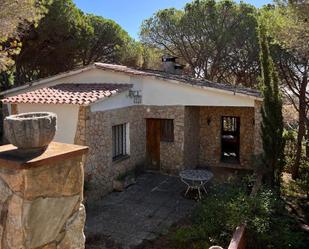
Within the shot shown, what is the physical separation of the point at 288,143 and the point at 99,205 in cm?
1096

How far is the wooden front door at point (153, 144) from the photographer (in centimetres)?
1537

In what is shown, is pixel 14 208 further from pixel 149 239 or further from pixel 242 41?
pixel 242 41

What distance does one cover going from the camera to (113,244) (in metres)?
8.66

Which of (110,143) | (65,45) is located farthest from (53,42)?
(110,143)

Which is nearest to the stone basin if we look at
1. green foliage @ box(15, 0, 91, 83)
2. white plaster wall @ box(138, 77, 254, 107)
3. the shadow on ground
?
the shadow on ground

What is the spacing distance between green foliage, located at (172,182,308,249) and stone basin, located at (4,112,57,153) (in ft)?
18.4

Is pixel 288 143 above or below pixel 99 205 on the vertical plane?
above

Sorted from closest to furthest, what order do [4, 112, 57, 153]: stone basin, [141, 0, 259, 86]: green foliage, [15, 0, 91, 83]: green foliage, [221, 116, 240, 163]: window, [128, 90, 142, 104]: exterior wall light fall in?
[4, 112, 57, 153]: stone basin → [128, 90, 142, 104]: exterior wall light → [221, 116, 240, 163]: window → [15, 0, 91, 83]: green foliage → [141, 0, 259, 86]: green foliage

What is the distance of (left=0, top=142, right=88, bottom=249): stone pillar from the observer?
9.62ft

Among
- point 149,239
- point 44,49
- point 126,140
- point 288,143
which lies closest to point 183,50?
point 44,49

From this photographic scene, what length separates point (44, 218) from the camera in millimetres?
3117

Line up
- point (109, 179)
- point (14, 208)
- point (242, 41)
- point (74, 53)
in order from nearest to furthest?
1. point (14, 208)
2. point (109, 179)
3. point (74, 53)
4. point (242, 41)

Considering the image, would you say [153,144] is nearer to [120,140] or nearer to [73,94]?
[120,140]

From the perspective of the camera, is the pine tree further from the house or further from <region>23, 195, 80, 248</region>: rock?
<region>23, 195, 80, 248</region>: rock
